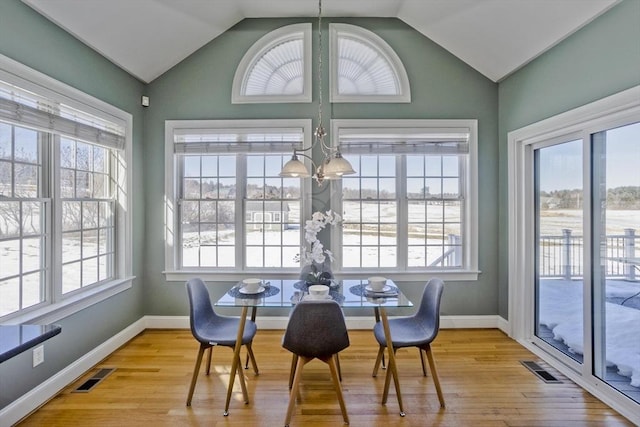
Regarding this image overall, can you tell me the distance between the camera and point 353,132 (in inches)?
145

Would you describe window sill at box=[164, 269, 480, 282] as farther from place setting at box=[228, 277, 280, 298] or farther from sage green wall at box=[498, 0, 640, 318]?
place setting at box=[228, 277, 280, 298]

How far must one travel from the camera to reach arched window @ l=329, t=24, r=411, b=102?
3688mm

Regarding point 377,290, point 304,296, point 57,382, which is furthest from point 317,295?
point 57,382

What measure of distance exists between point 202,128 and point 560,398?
411 centimetres

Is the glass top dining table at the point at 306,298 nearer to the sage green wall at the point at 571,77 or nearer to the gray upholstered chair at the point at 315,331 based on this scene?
the gray upholstered chair at the point at 315,331

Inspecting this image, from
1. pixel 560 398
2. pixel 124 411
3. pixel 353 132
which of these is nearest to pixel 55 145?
pixel 124 411

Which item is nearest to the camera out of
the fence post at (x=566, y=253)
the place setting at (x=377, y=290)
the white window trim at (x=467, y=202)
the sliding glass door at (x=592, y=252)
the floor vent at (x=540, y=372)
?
the sliding glass door at (x=592, y=252)

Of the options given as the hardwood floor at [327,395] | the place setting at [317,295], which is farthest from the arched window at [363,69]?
the hardwood floor at [327,395]

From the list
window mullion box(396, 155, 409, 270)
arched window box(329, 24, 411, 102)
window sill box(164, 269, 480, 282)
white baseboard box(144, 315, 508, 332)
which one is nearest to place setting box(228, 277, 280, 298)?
window sill box(164, 269, 480, 282)

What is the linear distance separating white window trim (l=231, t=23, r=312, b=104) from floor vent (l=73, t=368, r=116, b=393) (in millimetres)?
2903

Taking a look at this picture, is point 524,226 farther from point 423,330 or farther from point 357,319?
point 357,319

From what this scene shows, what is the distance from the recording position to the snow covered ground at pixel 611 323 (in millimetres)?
2229

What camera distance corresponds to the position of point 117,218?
3.39 metres

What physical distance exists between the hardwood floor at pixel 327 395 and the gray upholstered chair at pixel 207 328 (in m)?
0.21
